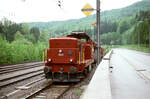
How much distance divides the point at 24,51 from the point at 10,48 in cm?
425

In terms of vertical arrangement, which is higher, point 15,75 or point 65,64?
point 65,64

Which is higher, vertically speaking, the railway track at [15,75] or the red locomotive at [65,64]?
the red locomotive at [65,64]

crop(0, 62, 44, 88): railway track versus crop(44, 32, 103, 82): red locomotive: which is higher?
crop(44, 32, 103, 82): red locomotive

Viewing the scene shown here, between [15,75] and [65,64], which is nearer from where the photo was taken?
[65,64]

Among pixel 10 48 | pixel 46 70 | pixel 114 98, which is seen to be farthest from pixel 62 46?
pixel 10 48

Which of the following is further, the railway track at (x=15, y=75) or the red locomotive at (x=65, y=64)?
the railway track at (x=15, y=75)

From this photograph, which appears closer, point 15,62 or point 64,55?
point 64,55

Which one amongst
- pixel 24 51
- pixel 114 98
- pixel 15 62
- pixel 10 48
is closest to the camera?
pixel 114 98

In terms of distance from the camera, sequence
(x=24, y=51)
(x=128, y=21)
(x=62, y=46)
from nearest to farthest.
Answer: (x=62, y=46) < (x=24, y=51) < (x=128, y=21)

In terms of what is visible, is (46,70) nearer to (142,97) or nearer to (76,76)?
(76,76)

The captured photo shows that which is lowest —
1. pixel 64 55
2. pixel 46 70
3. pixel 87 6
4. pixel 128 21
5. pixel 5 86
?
pixel 5 86

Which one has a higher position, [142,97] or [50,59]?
[50,59]

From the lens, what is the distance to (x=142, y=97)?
6594 millimetres

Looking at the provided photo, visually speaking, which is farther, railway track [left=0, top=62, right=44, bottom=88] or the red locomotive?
railway track [left=0, top=62, right=44, bottom=88]
